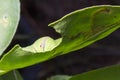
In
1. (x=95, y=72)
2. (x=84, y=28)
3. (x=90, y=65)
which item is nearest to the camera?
(x=84, y=28)

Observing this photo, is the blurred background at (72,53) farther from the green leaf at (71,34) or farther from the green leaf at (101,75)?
the green leaf at (71,34)

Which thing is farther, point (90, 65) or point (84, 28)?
point (90, 65)

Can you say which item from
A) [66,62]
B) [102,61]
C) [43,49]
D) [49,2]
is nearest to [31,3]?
[49,2]

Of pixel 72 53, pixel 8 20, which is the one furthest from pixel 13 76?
pixel 72 53

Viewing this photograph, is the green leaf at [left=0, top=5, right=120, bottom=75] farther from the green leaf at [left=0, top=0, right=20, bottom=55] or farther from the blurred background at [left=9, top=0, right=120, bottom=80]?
the blurred background at [left=9, top=0, right=120, bottom=80]

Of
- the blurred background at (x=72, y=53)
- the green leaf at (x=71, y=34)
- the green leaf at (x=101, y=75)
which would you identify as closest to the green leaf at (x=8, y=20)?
the green leaf at (x=71, y=34)

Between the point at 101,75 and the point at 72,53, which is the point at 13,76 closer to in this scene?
the point at 101,75

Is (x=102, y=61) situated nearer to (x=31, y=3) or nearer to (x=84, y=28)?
(x=31, y=3)
